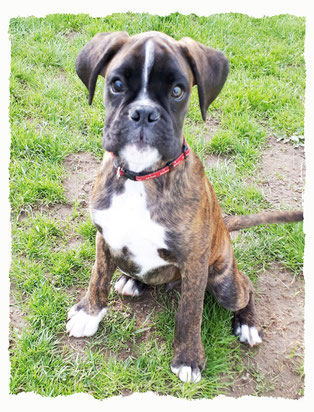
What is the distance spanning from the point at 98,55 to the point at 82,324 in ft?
5.73

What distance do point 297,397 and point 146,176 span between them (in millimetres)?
1788

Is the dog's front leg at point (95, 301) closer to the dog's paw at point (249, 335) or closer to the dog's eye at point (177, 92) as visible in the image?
the dog's paw at point (249, 335)

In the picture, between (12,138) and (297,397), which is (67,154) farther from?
(297,397)

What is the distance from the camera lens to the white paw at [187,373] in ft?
10.2

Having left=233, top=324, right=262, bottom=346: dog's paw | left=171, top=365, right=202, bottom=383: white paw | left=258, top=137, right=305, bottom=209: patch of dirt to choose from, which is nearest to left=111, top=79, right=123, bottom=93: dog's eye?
left=171, top=365, right=202, bottom=383: white paw

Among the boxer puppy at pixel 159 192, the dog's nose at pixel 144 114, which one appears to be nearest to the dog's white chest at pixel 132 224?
the boxer puppy at pixel 159 192

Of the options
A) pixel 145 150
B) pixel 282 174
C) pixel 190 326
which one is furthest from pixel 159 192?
pixel 282 174

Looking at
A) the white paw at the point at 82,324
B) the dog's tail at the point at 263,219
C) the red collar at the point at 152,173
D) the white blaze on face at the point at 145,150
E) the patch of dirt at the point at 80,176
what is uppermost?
the white blaze on face at the point at 145,150

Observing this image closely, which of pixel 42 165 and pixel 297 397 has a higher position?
pixel 42 165

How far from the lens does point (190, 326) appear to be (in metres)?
3.02

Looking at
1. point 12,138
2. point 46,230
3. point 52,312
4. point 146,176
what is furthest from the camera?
point 12,138

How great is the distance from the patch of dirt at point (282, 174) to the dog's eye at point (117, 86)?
2330 millimetres

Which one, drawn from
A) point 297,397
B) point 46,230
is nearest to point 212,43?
point 46,230

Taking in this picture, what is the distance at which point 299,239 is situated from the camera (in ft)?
13.0
